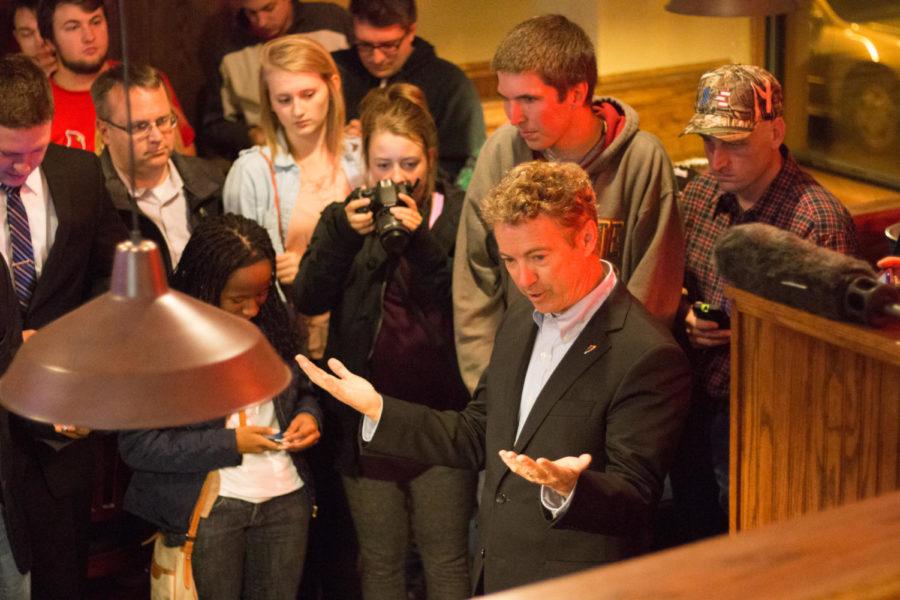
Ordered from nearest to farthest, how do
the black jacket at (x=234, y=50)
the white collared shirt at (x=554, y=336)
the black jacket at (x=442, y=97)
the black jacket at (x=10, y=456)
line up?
the white collared shirt at (x=554, y=336), the black jacket at (x=10, y=456), the black jacket at (x=442, y=97), the black jacket at (x=234, y=50)

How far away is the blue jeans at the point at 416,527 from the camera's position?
3674mm

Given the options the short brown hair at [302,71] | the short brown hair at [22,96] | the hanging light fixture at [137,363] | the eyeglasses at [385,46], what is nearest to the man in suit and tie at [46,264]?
the short brown hair at [22,96]

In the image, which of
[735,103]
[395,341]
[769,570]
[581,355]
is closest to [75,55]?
[395,341]

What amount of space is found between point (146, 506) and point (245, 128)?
1.78 meters

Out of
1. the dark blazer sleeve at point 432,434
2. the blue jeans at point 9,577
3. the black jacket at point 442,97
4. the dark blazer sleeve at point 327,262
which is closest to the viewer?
the dark blazer sleeve at point 432,434

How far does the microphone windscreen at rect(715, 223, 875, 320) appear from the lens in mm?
2389

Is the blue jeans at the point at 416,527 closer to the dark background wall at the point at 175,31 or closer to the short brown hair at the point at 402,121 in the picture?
the short brown hair at the point at 402,121

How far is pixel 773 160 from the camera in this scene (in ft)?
11.2

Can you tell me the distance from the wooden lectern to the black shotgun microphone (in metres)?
0.03

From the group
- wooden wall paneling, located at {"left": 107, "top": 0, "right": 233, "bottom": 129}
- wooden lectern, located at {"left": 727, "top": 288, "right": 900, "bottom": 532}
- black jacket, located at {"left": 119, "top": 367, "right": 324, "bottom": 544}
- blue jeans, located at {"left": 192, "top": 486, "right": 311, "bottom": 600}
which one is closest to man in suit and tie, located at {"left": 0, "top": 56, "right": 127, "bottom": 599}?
black jacket, located at {"left": 119, "top": 367, "right": 324, "bottom": 544}

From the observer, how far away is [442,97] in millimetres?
4672

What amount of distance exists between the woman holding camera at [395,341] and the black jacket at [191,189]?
50 centimetres

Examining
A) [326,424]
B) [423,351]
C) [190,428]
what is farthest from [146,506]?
[423,351]

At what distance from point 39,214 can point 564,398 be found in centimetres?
162
